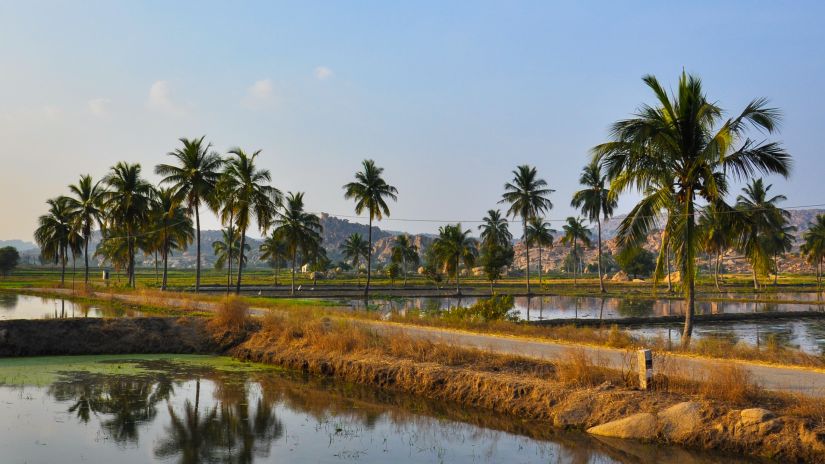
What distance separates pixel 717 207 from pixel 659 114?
3.31 metres

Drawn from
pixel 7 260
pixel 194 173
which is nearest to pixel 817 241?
pixel 194 173

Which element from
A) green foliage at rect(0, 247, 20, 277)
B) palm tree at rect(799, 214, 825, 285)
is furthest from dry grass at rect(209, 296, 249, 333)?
green foliage at rect(0, 247, 20, 277)

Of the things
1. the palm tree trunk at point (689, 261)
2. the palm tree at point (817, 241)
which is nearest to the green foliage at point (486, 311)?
the palm tree trunk at point (689, 261)

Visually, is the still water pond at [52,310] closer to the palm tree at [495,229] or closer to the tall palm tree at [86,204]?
the tall palm tree at [86,204]

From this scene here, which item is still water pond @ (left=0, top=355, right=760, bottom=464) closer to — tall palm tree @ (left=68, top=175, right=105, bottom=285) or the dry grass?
the dry grass

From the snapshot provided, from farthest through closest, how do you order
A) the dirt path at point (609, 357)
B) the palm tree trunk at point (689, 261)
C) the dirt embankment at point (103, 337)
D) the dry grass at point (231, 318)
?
the dry grass at point (231, 318) → the dirt embankment at point (103, 337) → the palm tree trunk at point (689, 261) → the dirt path at point (609, 357)

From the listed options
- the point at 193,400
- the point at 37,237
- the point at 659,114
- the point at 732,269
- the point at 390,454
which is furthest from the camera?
the point at 732,269

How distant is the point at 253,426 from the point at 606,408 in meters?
7.44

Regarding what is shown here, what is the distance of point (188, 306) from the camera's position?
3434 cm

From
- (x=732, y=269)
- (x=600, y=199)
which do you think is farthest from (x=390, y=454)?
(x=732, y=269)

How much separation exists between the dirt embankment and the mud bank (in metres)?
8.06

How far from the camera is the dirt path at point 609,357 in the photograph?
13523mm

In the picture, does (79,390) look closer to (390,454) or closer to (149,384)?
(149,384)

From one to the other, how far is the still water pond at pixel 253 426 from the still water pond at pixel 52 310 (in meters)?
14.4
